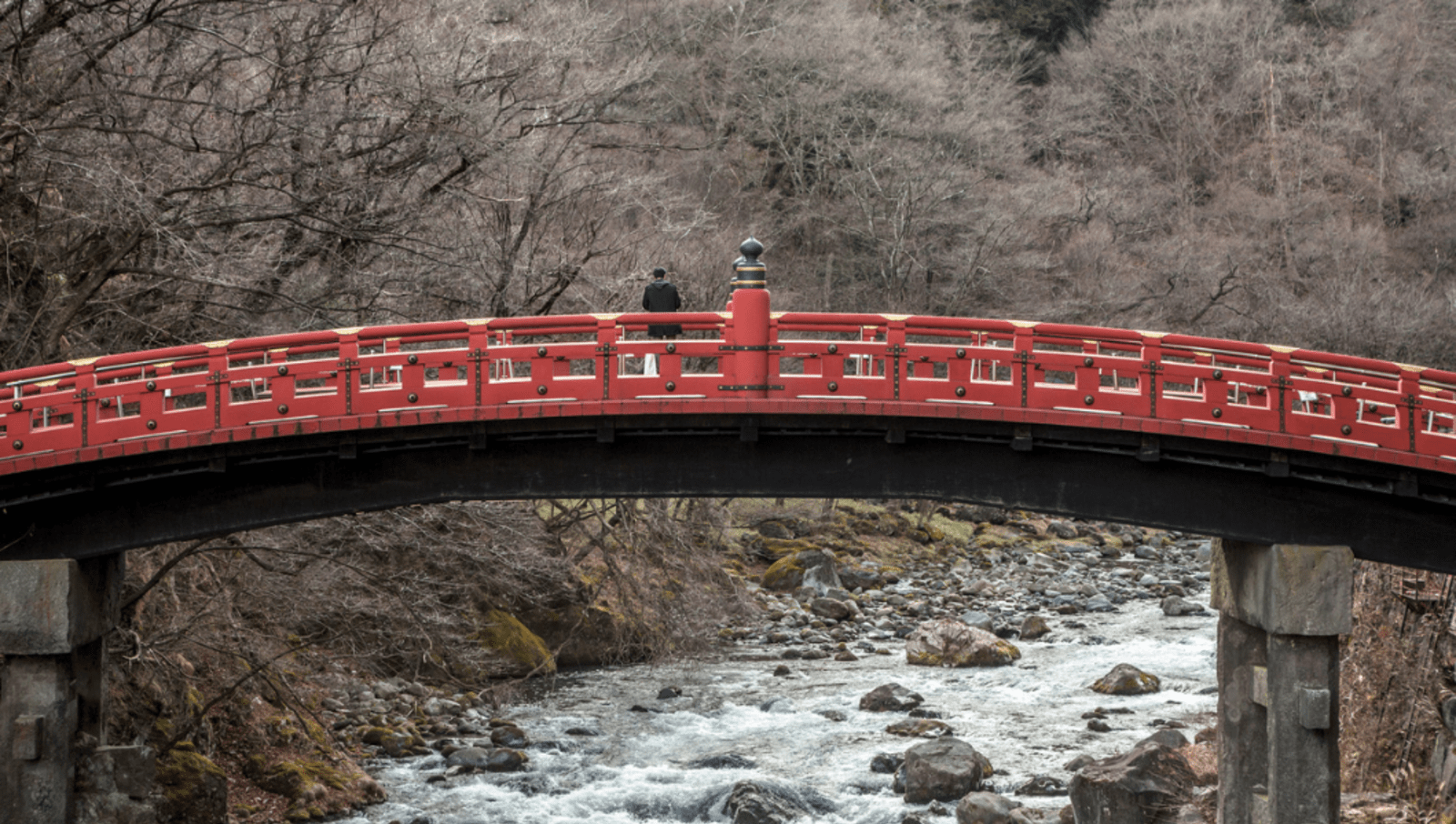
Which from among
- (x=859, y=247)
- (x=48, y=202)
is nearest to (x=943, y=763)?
(x=48, y=202)

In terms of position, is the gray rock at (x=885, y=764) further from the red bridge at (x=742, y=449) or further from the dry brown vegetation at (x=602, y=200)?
the red bridge at (x=742, y=449)

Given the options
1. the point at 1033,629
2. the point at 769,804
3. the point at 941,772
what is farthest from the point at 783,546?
the point at 769,804

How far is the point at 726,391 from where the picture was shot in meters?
14.0

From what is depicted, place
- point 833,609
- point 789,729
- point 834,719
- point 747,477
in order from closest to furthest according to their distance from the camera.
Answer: point 747,477 → point 789,729 → point 834,719 → point 833,609

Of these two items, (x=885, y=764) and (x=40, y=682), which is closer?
(x=40, y=682)

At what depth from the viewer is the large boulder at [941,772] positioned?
61.2 feet

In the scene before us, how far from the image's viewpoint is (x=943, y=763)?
18.9m

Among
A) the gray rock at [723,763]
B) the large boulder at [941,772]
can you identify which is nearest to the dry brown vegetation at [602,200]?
the gray rock at [723,763]

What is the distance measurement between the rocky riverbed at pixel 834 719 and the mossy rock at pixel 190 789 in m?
1.90

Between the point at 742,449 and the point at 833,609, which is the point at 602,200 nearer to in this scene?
the point at 833,609

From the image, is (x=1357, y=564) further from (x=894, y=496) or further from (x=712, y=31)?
(x=712, y=31)

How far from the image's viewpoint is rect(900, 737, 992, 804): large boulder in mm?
18656

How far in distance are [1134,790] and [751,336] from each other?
778 cm

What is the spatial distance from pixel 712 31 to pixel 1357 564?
Answer: 30.7 m
